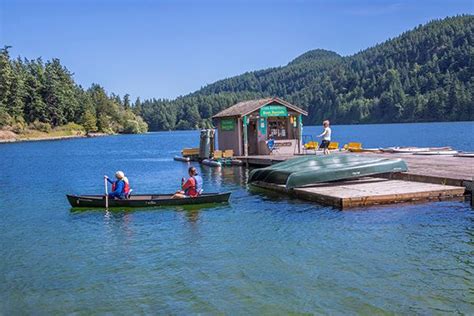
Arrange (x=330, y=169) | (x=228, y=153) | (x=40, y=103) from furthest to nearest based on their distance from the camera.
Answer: (x=40, y=103)
(x=228, y=153)
(x=330, y=169)

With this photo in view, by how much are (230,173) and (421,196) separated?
17443mm

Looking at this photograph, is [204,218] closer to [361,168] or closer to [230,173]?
[361,168]

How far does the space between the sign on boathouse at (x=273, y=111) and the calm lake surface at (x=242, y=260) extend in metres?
17.4

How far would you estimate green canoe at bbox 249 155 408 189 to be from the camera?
78.1 feet

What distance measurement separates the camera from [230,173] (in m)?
35.9

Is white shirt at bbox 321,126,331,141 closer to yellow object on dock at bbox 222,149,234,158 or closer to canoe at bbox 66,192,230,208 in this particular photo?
canoe at bbox 66,192,230,208

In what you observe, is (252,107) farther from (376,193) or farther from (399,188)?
(376,193)

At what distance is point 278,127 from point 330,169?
1807 centimetres

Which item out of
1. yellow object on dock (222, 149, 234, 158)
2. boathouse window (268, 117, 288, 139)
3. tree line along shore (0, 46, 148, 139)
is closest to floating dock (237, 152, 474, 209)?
yellow object on dock (222, 149, 234, 158)

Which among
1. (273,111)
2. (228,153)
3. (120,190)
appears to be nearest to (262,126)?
(273,111)

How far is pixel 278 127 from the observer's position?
41.8 meters

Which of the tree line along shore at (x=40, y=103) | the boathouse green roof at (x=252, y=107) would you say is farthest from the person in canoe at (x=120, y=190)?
the tree line along shore at (x=40, y=103)

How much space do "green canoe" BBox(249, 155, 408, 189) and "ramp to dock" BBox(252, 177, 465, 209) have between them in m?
0.45

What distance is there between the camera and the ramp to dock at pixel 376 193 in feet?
65.7
